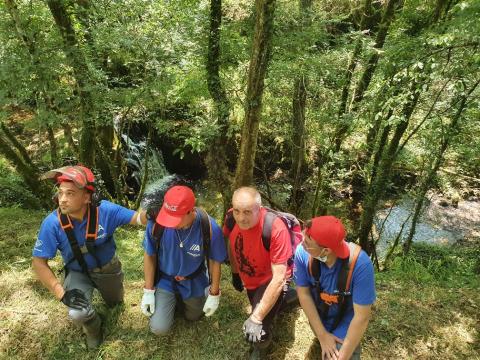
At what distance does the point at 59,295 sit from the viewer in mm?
3586

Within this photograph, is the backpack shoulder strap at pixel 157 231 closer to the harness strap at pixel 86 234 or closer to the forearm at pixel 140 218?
the forearm at pixel 140 218

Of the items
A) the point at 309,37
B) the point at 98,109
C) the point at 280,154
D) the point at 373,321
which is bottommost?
the point at 280,154

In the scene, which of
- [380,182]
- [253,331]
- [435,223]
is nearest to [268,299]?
[253,331]

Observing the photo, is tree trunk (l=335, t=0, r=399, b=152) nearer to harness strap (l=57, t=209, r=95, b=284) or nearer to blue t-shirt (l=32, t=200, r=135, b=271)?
blue t-shirt (l=32, t=200, r=135, b=271)

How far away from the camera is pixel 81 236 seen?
3758 millimetres

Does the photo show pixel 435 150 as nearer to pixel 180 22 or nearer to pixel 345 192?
pixel 345 192

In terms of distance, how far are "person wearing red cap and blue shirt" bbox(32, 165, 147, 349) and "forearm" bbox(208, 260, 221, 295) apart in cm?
89

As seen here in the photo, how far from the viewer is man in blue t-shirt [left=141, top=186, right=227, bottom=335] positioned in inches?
146

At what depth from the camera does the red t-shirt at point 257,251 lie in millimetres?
3498

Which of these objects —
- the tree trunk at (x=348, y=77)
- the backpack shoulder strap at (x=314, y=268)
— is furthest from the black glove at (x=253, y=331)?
the tree trunk at (x=348, y=77)

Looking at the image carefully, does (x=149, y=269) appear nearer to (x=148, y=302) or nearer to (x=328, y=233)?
(x=148, y=302)

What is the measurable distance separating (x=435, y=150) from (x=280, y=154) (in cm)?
570

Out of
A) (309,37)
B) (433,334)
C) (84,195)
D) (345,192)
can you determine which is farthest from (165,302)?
(345,192)

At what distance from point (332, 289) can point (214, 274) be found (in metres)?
1.31
